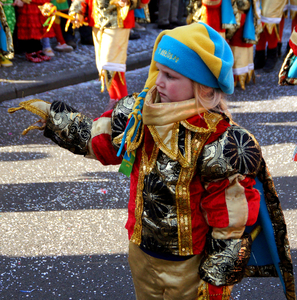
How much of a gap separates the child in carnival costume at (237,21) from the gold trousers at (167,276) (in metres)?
4.53

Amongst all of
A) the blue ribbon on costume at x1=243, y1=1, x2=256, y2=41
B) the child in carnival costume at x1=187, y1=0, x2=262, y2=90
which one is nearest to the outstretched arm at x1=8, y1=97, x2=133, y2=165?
the child in carnival costume at x1=187, y1=0, x2=262, y2=90

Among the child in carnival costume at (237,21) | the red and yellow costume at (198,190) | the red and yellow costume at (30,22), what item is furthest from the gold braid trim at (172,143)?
the red and yellow costume at (30,22)

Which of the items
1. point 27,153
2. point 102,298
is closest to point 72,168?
point 27,153

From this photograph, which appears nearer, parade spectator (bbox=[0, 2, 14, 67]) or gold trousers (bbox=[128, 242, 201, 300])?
gold trousers (bbox=[128, 242, 201, 300])

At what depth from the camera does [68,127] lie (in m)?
1.76

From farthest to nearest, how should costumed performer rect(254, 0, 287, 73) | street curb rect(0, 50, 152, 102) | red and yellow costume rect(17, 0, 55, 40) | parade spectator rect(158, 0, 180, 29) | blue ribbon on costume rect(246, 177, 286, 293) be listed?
parade spectator rect(158, 0, 180, 29) → red and yellow costume rect(17, 0, 55, 40) → costumed performer rect(254, 0, 287, 73) → street curb rect(0, 50, 152, 102) → blue ribbon on costume rect(246, 177, 286, 293)

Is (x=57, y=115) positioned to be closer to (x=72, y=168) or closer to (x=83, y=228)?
(x=83, y=228)

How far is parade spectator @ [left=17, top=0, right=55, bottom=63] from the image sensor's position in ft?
23.6

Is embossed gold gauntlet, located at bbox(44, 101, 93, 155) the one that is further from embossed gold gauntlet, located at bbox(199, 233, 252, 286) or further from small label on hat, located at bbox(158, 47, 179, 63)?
embossed gold gauntlet, located at bbox(199, 233, 252, 286)

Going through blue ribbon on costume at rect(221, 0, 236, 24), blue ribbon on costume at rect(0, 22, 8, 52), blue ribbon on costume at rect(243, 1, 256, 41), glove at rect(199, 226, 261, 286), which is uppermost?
blue ribbon on costume at rect(221, 0, 236, 24)

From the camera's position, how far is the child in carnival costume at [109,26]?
183 inches

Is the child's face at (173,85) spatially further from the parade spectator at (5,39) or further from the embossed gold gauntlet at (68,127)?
the parade spectator at (5,39)

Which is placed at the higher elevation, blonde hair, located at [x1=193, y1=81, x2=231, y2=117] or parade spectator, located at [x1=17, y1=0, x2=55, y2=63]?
blonde hair, located at [x1=193, y1=81, x2=231, y2=117]

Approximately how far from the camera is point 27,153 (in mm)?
4340
